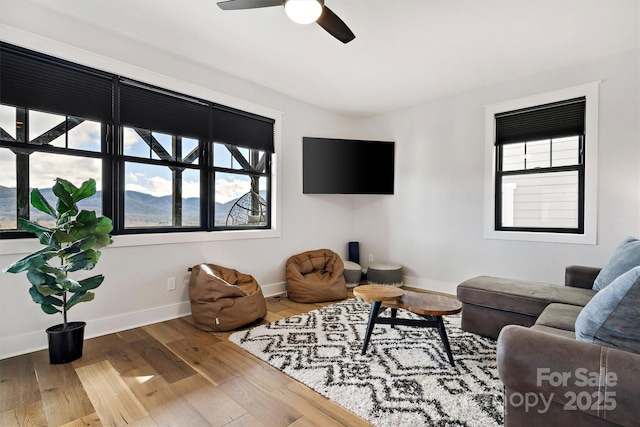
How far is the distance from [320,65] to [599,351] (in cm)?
316

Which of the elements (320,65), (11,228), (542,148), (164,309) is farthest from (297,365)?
(542,148)

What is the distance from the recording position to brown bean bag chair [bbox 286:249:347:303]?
143 inches

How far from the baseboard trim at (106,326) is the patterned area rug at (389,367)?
0.89 meters

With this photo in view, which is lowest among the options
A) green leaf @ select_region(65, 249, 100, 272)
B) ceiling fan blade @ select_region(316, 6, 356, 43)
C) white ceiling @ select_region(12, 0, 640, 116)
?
green leaf @ select_region(65, 249, 100, 272)

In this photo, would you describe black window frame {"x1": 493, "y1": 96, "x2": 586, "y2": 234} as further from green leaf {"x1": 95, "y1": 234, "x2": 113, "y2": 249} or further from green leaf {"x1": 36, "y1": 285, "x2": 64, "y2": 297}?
green leaf {"x1": 36, "y1": 285, "x2": 64, "y2": 297}

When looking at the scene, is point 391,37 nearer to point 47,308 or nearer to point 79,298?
point 79,298

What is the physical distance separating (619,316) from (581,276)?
196cm

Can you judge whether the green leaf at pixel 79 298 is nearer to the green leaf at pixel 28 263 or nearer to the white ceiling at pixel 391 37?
the green leaf at pixel 28 263

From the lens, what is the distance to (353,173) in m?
4.43

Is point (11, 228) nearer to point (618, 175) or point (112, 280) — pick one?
point (112, 280)

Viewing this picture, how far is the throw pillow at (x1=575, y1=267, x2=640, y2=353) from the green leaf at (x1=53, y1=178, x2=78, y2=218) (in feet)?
9.87

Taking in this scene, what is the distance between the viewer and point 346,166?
441 centimetres

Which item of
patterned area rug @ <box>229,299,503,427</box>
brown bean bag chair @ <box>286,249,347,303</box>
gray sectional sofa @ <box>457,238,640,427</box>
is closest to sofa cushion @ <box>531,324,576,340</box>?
gray sectional sofa @ <box>457,238,640,427</box>

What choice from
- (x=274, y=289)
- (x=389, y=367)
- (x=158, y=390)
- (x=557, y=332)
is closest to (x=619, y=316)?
(x=557, y=332)
